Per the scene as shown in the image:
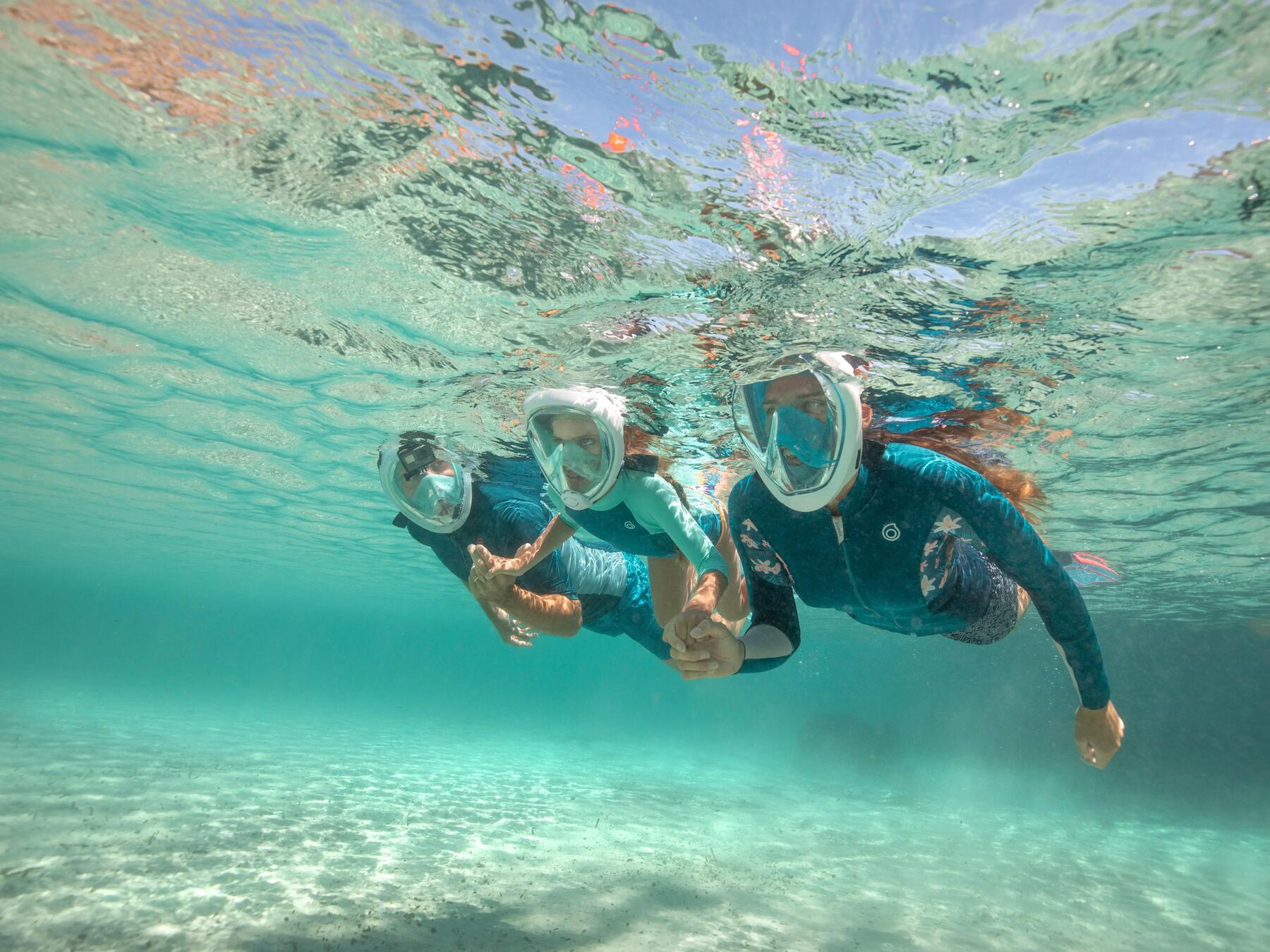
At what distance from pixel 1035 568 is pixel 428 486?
6.23 metres

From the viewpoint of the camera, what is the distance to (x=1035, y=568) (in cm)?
371

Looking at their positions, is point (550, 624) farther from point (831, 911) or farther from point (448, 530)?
point (831, 911)

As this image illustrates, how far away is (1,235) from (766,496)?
40.1 feet

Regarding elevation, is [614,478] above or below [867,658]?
above

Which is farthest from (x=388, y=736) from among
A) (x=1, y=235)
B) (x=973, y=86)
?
(x=973, y=86)

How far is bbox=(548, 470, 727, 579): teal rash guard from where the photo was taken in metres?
5.18

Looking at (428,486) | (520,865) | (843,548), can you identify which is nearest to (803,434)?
(843,548)

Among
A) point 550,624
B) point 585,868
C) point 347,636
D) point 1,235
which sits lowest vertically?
point 347,636

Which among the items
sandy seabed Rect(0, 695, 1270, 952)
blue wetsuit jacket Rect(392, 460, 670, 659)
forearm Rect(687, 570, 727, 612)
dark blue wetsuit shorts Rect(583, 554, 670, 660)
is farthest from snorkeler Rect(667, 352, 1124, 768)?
sandy seabed Rect(0, 695, 1270, 952)

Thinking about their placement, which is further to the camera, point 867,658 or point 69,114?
point 867,658

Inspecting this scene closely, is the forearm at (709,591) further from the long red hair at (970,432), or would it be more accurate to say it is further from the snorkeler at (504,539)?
the long red hair at (970,432)

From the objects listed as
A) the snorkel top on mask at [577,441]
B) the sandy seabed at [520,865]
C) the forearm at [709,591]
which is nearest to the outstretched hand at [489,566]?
the snorkel top on mask at [577,441]

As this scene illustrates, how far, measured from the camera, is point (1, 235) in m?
9.23

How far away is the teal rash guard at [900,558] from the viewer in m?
3.79
